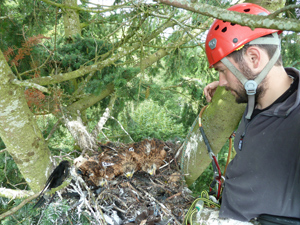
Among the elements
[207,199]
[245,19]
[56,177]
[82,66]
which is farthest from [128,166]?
[245,19]

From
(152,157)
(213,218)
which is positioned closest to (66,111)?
(152,157)

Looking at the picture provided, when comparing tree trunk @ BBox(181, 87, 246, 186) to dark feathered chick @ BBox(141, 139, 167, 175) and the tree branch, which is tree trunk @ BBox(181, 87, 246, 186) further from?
the tree branch

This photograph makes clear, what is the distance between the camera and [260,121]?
1.48m

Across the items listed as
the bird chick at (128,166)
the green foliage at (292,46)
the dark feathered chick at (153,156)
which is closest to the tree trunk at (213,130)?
the dark feathered chick at (153,156)

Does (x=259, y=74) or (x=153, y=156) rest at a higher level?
(x=259, y=74)

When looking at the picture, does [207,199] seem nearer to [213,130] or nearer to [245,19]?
[213,130]

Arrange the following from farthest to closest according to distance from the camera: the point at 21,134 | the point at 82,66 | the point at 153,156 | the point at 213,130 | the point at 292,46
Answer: the point at 292,46, the point at 82,66, the point at 153,156, the point at 213,130, the point at 21,134

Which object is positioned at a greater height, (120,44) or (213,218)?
(120,44)

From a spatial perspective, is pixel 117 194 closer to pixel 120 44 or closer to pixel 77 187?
pixel 77 187

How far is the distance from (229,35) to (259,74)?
35cm

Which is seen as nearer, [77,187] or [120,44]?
[77,187]

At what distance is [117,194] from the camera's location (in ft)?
6.89

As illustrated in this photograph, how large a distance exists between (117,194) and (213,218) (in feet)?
2.95

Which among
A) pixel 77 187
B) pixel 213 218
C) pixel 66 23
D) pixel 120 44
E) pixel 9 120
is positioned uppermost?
pixel 66 23
